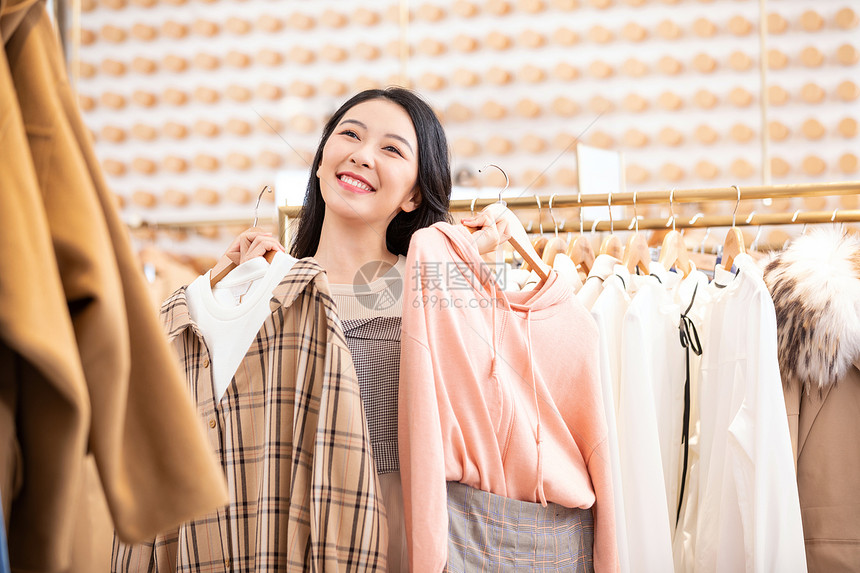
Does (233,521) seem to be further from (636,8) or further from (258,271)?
(636,8)

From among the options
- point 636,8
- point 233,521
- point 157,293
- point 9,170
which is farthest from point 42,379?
point 636,8

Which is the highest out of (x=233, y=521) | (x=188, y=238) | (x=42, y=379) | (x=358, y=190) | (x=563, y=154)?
(x=563, y=154)

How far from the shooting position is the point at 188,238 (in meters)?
3.53

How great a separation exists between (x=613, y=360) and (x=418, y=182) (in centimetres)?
55

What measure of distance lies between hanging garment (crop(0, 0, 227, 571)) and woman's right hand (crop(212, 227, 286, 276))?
2.68ft

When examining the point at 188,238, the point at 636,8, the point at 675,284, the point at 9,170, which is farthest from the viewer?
the point at 188,238

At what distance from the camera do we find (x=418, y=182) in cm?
150

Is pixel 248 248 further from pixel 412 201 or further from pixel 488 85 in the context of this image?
pixel 488 85

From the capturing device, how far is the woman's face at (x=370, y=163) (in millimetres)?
1433

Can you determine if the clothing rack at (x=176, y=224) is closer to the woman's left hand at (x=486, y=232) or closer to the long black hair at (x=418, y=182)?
the long black hair at (x=418, y=182)

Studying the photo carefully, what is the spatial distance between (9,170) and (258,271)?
85 centimetres

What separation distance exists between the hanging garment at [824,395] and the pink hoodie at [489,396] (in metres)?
0.47

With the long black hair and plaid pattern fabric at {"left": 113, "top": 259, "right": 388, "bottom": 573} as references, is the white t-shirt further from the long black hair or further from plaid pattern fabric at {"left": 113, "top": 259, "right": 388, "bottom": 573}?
the long black hair

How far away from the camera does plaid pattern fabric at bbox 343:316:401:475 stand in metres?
1.33
